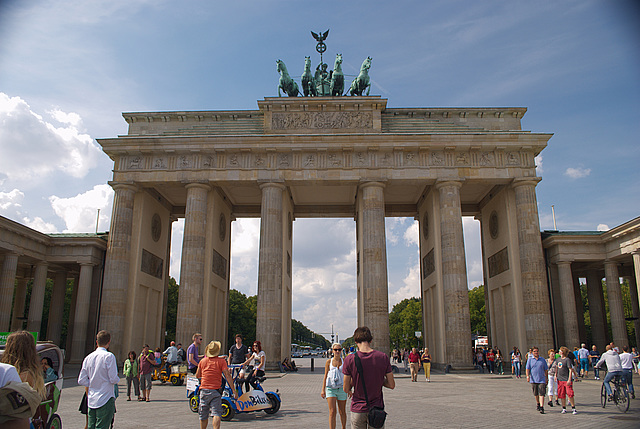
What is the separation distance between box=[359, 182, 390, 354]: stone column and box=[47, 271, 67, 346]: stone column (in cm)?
2492

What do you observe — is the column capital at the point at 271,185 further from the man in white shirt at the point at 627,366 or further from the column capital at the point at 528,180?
the man in white shirt at the point at 627,366

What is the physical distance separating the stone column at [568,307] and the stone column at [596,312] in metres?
4.66

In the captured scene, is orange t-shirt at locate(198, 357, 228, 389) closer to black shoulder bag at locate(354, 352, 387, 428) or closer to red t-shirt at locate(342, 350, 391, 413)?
red t-shirt at locate(342, 350, 391, 413)

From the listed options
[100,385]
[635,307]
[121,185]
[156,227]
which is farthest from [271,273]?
[635,307]

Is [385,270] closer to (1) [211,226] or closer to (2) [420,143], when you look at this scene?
(2) [420,143]

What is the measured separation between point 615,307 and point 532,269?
7.03 meters

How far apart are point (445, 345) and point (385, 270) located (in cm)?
639

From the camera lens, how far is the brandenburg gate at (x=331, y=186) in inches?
1278

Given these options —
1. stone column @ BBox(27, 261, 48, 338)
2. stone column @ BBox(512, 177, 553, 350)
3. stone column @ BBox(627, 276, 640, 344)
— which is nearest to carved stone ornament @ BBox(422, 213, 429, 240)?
stone column @ BBox(512, 177, 553, 350)

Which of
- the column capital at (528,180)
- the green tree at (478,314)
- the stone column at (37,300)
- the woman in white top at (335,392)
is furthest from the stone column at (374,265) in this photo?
the green tree at (478,314)

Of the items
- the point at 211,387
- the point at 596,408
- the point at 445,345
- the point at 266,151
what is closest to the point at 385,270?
the point at 445,345

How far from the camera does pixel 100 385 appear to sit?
750 centimetres

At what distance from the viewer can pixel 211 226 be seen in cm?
3631

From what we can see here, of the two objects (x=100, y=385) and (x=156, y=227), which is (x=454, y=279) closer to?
(x=156, y=227)
